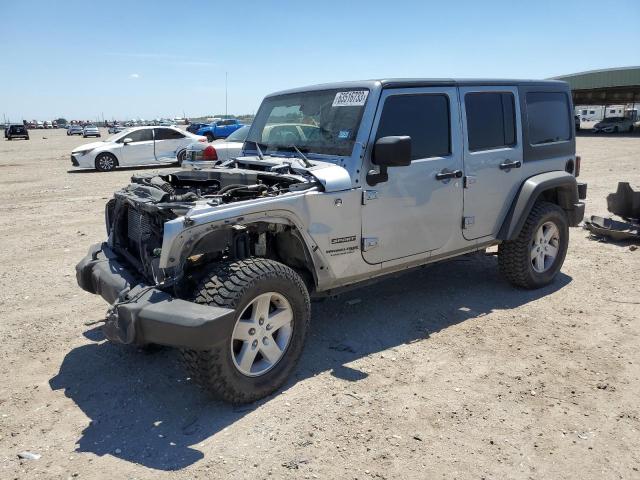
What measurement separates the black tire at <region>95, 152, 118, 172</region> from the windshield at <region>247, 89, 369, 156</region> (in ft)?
45.8

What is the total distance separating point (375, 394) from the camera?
364 cm

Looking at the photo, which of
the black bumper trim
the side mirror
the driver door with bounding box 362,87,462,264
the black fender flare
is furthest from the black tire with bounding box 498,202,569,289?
the side mirror

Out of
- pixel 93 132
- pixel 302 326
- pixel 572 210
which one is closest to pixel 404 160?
pixel 302 326

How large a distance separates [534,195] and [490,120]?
0.90 meters

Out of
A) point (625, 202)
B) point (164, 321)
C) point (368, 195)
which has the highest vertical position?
point (368, 195)

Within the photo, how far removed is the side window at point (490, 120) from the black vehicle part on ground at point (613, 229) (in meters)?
3.20

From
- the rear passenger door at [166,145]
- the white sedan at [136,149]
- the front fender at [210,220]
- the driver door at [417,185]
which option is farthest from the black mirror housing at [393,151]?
the rear passenger door at [166,145]

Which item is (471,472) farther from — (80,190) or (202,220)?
(80,190)

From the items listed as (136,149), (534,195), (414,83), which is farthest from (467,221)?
(136,149)

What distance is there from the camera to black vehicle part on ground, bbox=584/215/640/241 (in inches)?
290

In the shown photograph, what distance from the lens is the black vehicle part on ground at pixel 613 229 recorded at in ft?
24.1

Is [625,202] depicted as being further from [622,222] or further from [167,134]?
[167,134]

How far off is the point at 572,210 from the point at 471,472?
4.00m

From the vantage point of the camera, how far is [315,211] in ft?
12.5
